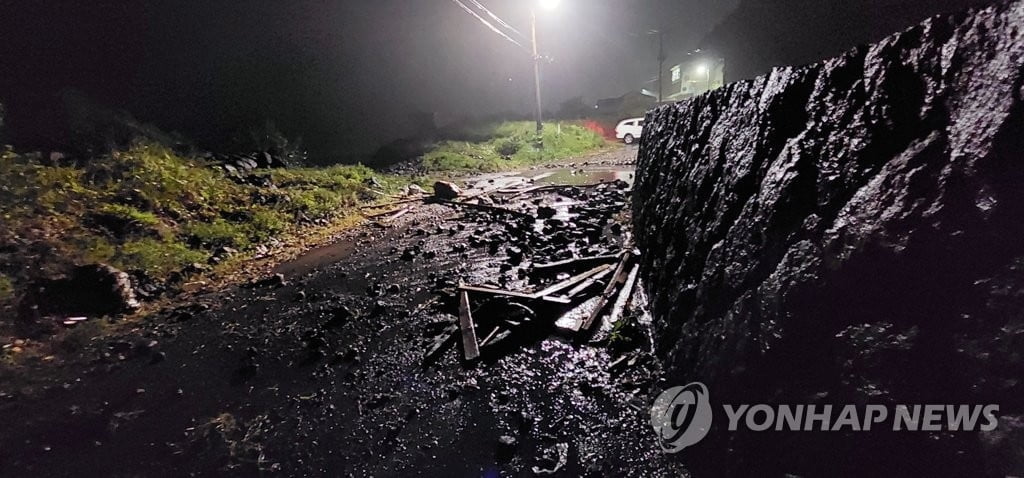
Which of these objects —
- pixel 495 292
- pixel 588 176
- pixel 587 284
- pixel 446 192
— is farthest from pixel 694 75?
pixel 495 292

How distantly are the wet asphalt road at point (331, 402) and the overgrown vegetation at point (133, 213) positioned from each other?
2333 mm

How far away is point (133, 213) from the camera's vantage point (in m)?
8.42

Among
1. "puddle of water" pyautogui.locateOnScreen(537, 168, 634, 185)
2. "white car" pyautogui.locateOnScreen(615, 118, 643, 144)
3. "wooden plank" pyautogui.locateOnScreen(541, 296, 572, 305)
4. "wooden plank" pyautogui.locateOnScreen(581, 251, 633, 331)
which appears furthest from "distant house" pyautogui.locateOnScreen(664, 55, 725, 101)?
"wooden plank" pyautogui.locateOnScreen(541, 296, 572, 305)

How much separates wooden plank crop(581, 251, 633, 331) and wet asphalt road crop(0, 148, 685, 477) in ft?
1.17

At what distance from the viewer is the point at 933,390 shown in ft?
5.43

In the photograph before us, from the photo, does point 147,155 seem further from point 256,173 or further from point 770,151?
point 770,151

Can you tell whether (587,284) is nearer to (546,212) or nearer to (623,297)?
(623,297)

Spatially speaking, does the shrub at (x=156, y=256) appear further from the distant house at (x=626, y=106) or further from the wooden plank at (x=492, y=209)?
the distant house at (x=626, y=106)

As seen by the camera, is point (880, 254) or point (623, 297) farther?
point (623, 297)

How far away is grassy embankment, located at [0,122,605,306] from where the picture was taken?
23.1 feet

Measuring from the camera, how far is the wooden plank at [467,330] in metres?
4.87

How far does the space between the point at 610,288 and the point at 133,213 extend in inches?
414

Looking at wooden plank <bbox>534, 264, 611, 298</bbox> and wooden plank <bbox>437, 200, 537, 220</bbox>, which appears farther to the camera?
wooden plank <bbox>437, 200, 537, 220</bbox>

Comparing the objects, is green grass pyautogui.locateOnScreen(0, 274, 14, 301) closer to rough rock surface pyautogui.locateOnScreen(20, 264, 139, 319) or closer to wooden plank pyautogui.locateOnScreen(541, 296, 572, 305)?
rough rock surface pyautogui.locateOnScreen(20, 264, 139, 319)
